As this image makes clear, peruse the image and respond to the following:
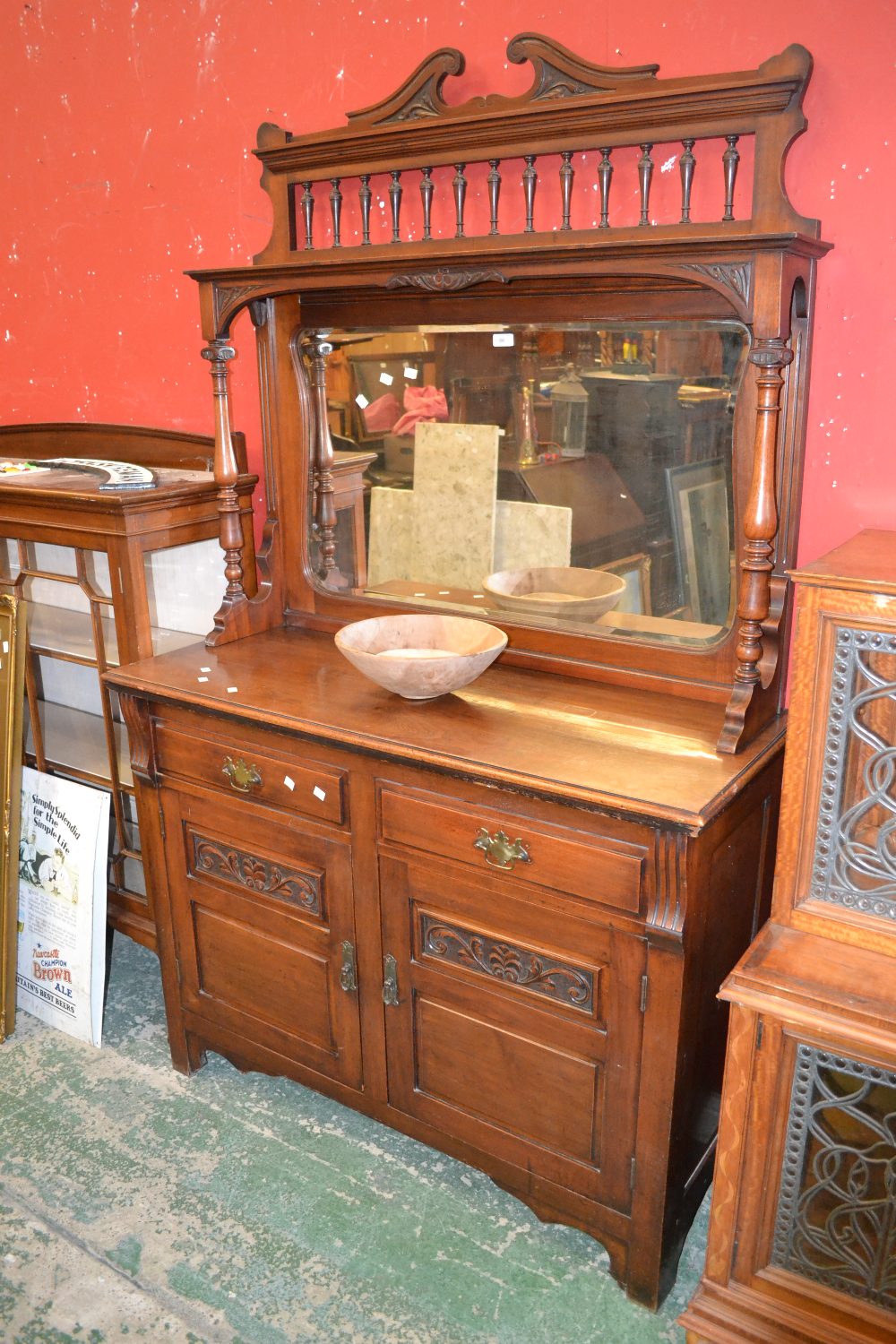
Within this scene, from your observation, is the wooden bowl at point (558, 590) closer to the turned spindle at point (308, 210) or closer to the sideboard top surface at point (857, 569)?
the sideboard top surface at point (857, 569)

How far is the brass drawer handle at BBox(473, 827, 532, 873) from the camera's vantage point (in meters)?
1.73

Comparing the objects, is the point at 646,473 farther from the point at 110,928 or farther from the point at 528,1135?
the point at 110,928

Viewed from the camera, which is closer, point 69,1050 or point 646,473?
point 646,473

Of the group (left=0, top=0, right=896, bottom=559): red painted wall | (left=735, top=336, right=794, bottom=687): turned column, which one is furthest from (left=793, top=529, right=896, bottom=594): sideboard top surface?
(left=0, top=0, right=896, bottom=559): red painted wall

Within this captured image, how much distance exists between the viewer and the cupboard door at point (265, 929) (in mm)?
2062

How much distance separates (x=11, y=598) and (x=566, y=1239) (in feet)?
6.23

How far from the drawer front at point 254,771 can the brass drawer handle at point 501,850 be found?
31 centimetres

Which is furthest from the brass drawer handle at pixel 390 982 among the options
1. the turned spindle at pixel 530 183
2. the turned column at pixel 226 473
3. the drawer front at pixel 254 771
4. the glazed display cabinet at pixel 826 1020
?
the turned spindle at pixel 530 183

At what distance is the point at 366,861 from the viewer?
6.40 ft

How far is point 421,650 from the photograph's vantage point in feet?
7.06

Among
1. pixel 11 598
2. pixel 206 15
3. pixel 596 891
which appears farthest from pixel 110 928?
pixel 206 15

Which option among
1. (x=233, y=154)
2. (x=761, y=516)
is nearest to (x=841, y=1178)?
(x=761, y=516)

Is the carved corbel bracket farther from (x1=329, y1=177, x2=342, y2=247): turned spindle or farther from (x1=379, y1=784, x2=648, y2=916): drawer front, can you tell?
(x1=329, y1=177, x2=342, y2=247): turned spindle

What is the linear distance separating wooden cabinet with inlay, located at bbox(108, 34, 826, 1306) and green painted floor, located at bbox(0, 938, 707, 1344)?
0.12 m
